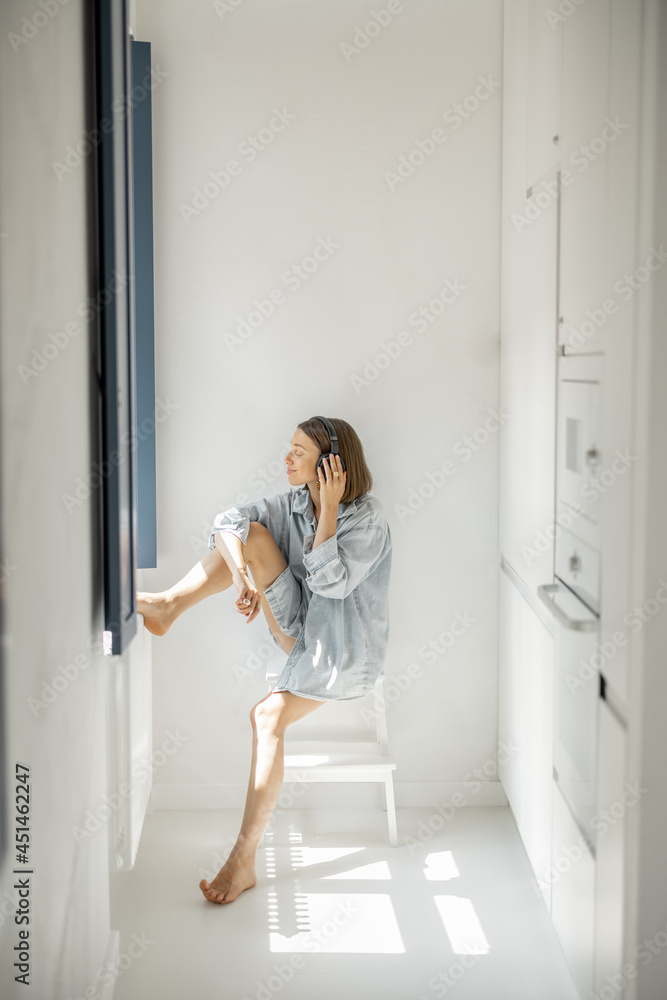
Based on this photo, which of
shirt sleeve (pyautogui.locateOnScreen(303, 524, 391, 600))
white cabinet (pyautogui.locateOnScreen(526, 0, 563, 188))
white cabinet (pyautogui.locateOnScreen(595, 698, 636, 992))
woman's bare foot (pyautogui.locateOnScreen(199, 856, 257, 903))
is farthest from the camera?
shirt sleeve (pyautogui.locateOnScreen(303, 524, 391, 600))

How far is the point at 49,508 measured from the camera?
156 centimetres

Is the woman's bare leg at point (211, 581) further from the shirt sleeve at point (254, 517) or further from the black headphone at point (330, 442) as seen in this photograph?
the black headphone at point (330, 442)

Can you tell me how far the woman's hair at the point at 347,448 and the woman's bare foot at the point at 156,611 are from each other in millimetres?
609

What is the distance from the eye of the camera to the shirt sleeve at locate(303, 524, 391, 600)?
279cm

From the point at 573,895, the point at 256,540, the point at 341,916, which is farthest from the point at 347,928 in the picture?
the point at 256,540

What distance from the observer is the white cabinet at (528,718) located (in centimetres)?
244

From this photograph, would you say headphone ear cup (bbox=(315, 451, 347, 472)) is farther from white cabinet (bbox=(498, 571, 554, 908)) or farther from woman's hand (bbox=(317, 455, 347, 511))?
white cabinet (bbox=(498, 571, 554, 908))

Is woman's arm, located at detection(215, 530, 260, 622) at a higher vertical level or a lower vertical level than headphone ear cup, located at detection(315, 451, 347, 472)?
lower

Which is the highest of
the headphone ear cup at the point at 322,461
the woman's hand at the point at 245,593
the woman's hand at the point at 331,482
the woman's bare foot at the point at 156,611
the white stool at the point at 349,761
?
the headphone ear cup at the point at 322,461

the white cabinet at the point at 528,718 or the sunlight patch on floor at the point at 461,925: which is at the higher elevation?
the white cabinet at the point at 528,718

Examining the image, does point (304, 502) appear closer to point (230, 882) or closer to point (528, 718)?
point (528, 718)

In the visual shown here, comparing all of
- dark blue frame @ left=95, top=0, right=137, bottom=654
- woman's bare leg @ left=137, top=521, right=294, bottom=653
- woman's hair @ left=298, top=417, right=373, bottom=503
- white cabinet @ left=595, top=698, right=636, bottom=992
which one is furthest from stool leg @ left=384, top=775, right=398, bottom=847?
dark blue frame @ left=95, top=0, right=137, bottom=654

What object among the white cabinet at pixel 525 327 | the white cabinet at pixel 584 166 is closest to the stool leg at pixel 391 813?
the white cabinet at pixel 525 327

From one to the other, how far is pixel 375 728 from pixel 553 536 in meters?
1.19
